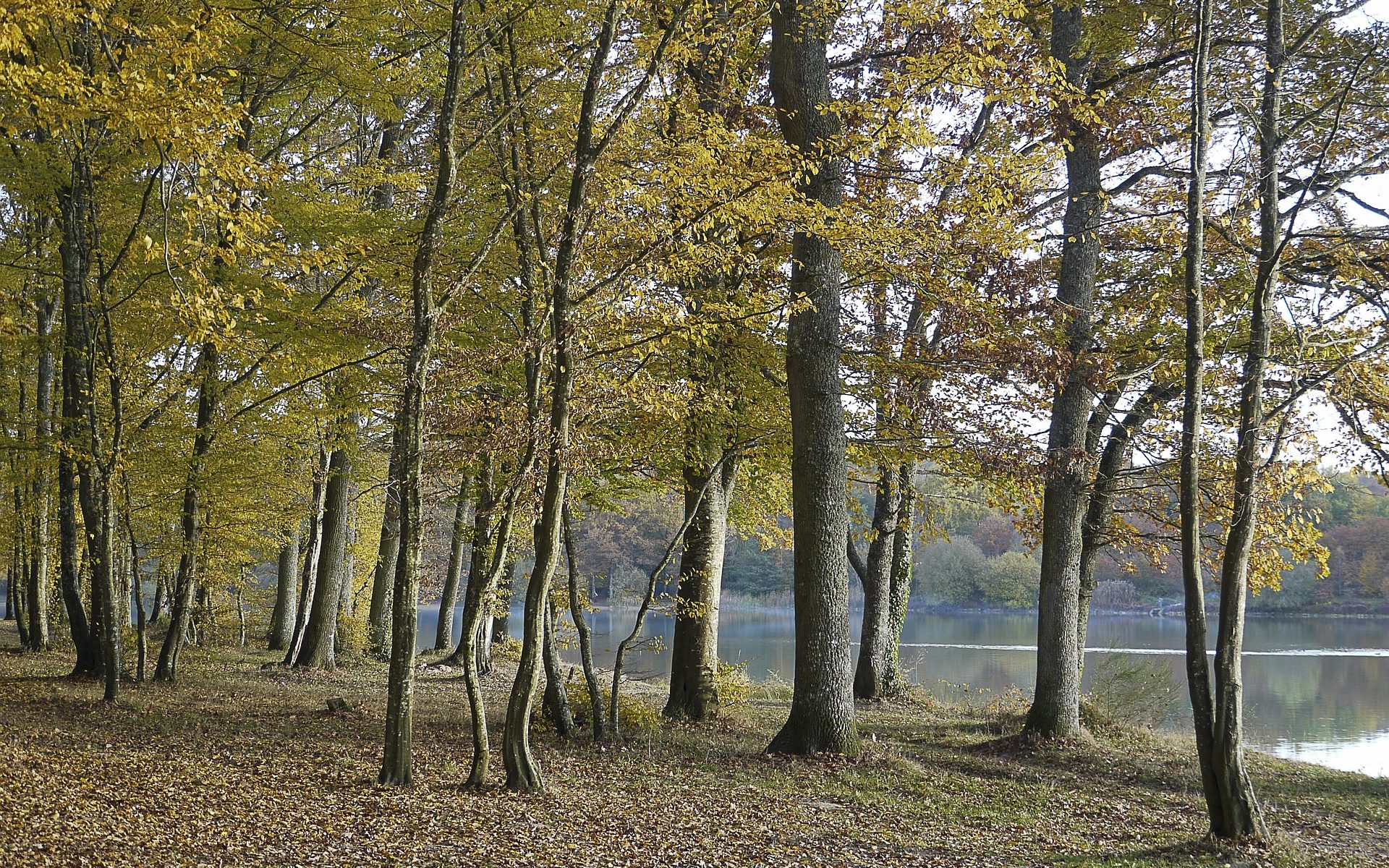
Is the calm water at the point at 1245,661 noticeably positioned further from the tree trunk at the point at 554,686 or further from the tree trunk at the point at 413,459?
the tree trunk at the point at 413,459

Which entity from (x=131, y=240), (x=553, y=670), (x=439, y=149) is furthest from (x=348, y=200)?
(x=553, y=670)

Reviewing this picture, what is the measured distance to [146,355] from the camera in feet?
42.6

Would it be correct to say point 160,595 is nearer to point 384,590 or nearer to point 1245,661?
point 384,590

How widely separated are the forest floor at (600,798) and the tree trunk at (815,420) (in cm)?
53

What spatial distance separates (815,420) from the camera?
30.9 ft

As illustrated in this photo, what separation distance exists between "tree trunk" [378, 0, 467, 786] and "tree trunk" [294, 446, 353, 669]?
332 inches

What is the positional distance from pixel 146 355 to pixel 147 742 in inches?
278

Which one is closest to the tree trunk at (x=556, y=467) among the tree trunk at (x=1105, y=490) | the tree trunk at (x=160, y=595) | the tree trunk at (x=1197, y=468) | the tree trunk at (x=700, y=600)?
the tree trunk at (x=700, y=600)

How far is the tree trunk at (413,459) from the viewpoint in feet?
22.3

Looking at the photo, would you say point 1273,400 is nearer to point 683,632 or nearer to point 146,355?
point 683,632

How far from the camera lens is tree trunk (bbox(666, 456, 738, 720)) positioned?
36.4ft

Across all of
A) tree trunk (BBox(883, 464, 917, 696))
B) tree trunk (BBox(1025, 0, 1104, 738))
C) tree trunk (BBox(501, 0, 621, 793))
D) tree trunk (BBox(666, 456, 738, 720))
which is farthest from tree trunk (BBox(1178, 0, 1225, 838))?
tree trunk (BBox(883, 464, 917, 696))

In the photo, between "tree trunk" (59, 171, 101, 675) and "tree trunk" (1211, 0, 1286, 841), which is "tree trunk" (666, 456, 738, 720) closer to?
"tree trunk" (1211, 0, 1286, 841)

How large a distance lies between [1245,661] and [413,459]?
27014 millimetres
